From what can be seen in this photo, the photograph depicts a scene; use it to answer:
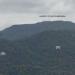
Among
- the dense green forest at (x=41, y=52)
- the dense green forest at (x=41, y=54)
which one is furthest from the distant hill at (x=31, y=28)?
the dense green forest at (x=41, y=54)

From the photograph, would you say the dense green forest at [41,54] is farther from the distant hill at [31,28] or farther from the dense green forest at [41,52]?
the distant hill at [31,28]

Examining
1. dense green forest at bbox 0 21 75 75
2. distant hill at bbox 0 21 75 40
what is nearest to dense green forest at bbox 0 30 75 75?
dense green forest at bbox 0 21 75 75

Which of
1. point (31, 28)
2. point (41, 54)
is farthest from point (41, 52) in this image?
point (31, 28)

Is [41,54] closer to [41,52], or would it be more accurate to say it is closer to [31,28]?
[41,52]

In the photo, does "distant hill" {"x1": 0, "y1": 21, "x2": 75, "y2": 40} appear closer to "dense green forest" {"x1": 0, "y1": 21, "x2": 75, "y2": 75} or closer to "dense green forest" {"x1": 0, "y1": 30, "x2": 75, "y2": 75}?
"dense green forest" {"x1": 0, "y1": 21, "x2": 75, "y2": 75}

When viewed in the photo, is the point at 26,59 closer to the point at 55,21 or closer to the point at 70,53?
the point at 70,53

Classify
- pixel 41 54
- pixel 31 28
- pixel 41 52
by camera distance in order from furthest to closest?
pixel 31 28
pixel 41 52
pixel 41 54

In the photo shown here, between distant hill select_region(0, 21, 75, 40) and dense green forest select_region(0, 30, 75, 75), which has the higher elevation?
distant hill select_region(0, 21, 75, 40)

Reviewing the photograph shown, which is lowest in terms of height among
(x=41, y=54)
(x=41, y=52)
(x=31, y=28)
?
(x=41, y=54)

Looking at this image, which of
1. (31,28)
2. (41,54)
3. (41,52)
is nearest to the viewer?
(41,54)
